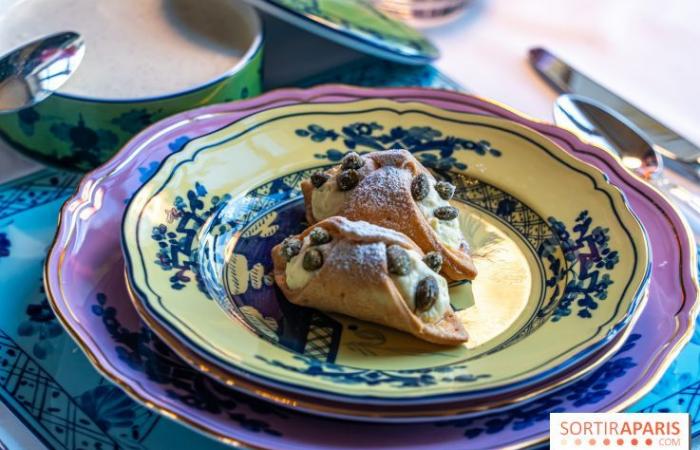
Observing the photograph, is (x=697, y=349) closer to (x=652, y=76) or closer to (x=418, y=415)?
(x=418, y=415)

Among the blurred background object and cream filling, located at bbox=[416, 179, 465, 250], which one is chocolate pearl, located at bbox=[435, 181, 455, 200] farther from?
the blurred background object

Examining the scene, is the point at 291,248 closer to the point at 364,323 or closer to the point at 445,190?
the point at 364,323

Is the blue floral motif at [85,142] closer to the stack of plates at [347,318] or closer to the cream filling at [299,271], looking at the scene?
the stack of plates at [347,318]

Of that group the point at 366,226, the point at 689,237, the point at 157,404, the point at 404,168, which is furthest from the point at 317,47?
the point at 157,404

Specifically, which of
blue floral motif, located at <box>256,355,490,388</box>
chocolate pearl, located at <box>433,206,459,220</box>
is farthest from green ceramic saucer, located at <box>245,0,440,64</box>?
blue floral motif, located at <box>256,355,490,388</box>

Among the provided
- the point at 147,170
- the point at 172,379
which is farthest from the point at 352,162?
the point at 172,379
